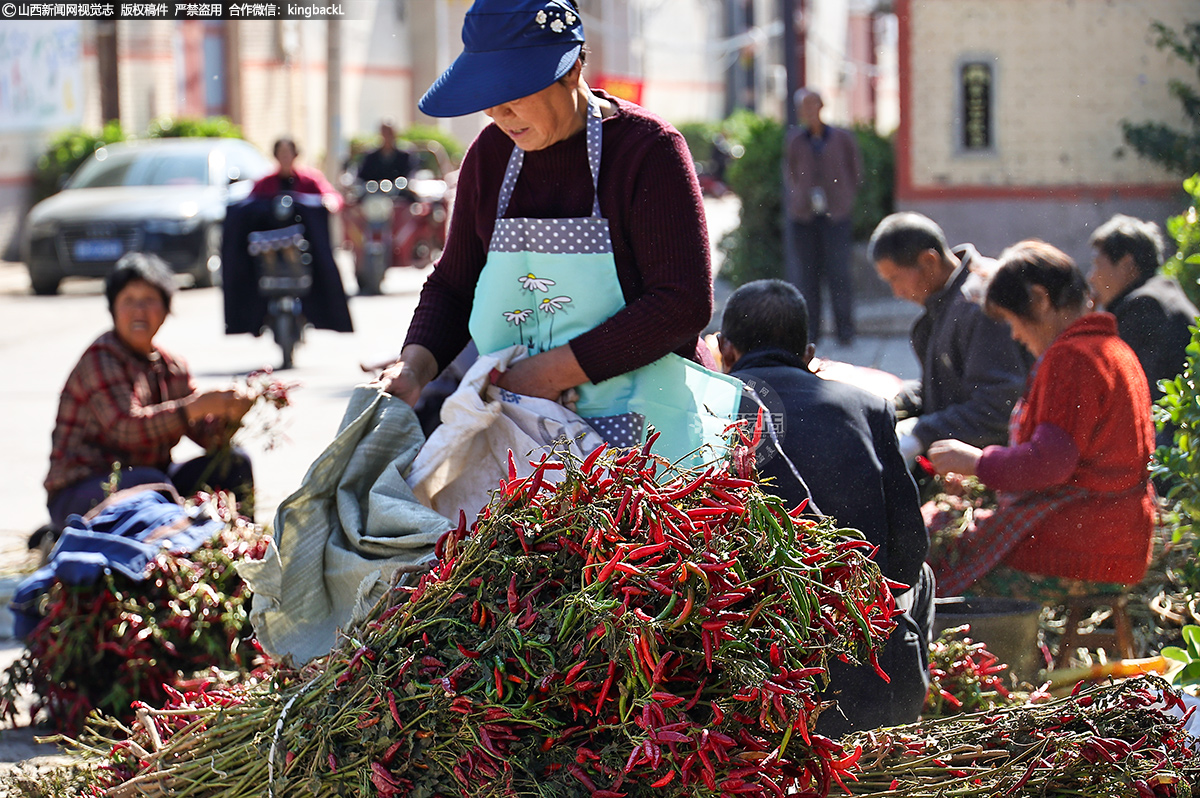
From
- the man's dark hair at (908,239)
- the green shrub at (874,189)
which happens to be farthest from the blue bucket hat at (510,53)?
the green shrub at (874,189)

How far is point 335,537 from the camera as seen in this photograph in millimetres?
2645

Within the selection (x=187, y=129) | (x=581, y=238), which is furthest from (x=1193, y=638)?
(x=187, y=129)

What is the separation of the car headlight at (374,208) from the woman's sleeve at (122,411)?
1032 cm

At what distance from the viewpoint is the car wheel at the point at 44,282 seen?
15.2 m

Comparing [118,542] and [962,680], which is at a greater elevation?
[118,542]

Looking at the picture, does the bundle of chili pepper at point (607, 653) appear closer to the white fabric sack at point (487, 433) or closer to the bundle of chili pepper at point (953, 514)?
the white fabric sack at point (487, 433)

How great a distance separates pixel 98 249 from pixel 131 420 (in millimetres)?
11605

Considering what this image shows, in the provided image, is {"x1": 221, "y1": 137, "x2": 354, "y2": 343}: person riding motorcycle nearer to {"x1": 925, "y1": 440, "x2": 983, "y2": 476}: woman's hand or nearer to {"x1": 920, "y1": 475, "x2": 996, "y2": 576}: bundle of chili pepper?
{"x1": 920, "y1": 475, "x2": 996, "y2": 576}: bundle of chili pepper

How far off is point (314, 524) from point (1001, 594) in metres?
1.91


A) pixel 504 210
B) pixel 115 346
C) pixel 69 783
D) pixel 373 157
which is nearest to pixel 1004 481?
pixel 504 210

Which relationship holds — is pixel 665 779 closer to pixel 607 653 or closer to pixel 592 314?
pixel 607 653

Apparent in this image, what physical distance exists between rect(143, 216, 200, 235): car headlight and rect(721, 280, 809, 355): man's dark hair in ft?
42.7

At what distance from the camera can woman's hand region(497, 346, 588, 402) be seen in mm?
2607

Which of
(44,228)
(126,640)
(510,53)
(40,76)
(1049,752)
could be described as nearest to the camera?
(1049,752)
